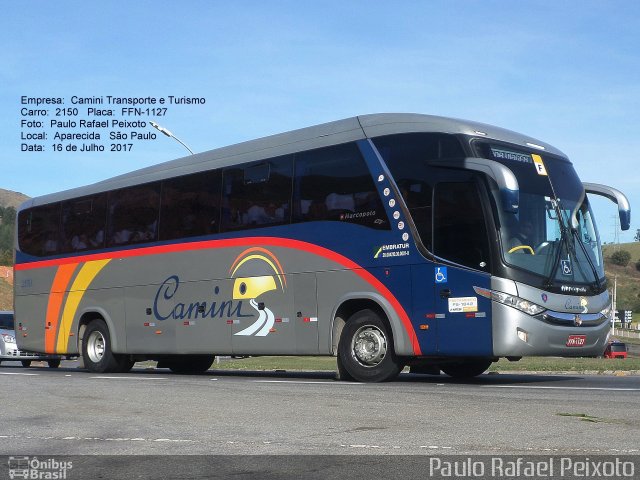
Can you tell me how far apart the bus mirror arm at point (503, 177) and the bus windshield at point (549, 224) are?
414mm

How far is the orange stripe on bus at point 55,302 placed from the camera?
21.5 metres

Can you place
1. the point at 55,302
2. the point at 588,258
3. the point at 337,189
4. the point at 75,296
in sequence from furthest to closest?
1. the point at 55,302
2. the point at 75,296
3. the point at 337,189
4. the point at 588,258

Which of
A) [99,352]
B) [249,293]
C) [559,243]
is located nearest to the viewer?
[559,243]

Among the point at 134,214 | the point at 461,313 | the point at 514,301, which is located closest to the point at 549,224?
the point at 514,301

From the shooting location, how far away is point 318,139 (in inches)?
630

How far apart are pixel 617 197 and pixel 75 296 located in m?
11.5

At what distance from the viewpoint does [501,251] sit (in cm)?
1338

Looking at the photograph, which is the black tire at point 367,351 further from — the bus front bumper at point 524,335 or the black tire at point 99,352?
the black tire at point 99,352

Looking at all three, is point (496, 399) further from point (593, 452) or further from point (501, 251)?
point (593, 452)

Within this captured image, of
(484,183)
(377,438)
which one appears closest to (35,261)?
(484,183)

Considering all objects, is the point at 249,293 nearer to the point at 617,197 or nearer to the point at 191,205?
the point at 191,205

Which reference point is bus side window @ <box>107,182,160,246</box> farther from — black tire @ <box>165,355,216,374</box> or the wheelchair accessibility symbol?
the wheelchair accessibility symbol

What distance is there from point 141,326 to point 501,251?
8701 mm

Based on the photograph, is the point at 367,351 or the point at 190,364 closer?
the point at 367,351
